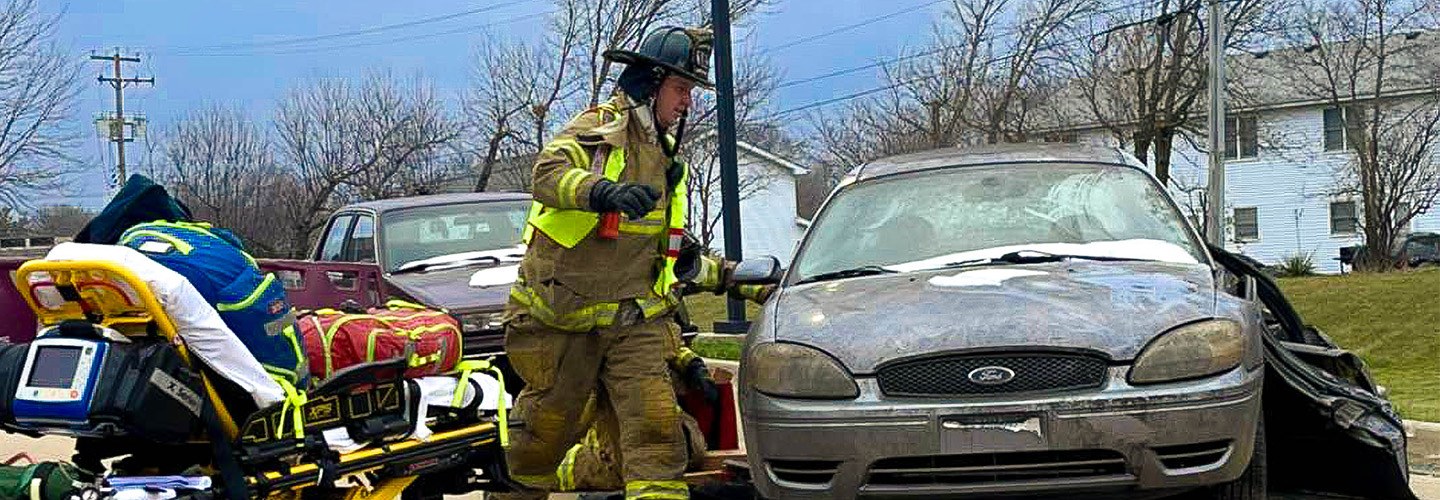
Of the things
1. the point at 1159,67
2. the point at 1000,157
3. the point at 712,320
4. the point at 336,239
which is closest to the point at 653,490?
the point at 1000,157

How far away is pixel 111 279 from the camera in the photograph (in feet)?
13.3

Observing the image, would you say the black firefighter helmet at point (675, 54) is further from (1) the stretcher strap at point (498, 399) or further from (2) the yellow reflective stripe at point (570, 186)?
(1) the stretcher strap at point (498, 399)

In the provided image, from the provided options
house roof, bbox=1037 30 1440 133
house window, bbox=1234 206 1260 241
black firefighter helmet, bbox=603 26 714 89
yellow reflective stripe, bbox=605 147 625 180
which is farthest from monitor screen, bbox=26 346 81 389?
house window, bbox=1234 206 1260 241

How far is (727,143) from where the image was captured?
11.9 metres

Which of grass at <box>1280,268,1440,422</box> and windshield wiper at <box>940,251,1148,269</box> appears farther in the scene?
grass at <box>1280,268,1440,422</box>

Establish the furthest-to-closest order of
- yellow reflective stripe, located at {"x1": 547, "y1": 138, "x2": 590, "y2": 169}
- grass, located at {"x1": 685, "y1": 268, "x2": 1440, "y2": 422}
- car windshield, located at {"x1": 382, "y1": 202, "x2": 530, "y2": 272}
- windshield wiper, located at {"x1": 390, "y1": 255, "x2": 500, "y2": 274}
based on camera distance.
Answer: grass, located at {"x1": 685, "y1": 268, "x2": 1440, "y2": 422} → car windshield, located at {"x1": 382, "y1": 202, "x2": 530, "y2": 272} → windshield wiper, located at {"x1": 390, "y1": 255, "x2": 500, "y2": 274} → yellow reflective stripe, located at {"x1": 547, "y1": 138, "x2": 590, "y2": 169}

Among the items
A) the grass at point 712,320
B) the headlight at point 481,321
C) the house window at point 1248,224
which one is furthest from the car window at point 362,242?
the house window at point 1248,224

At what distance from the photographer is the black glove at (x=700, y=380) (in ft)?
18.5

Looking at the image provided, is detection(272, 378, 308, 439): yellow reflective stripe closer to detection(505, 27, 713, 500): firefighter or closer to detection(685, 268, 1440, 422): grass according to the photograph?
detection(505, 27, 713, 500): firefighter

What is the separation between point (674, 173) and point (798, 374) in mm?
1258

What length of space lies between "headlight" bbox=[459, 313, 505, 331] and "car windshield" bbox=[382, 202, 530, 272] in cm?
133

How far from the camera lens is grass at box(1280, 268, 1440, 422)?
458 inches

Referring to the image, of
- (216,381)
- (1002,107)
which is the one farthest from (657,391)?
(1002,107)

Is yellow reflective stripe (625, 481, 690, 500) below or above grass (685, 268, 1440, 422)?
above
